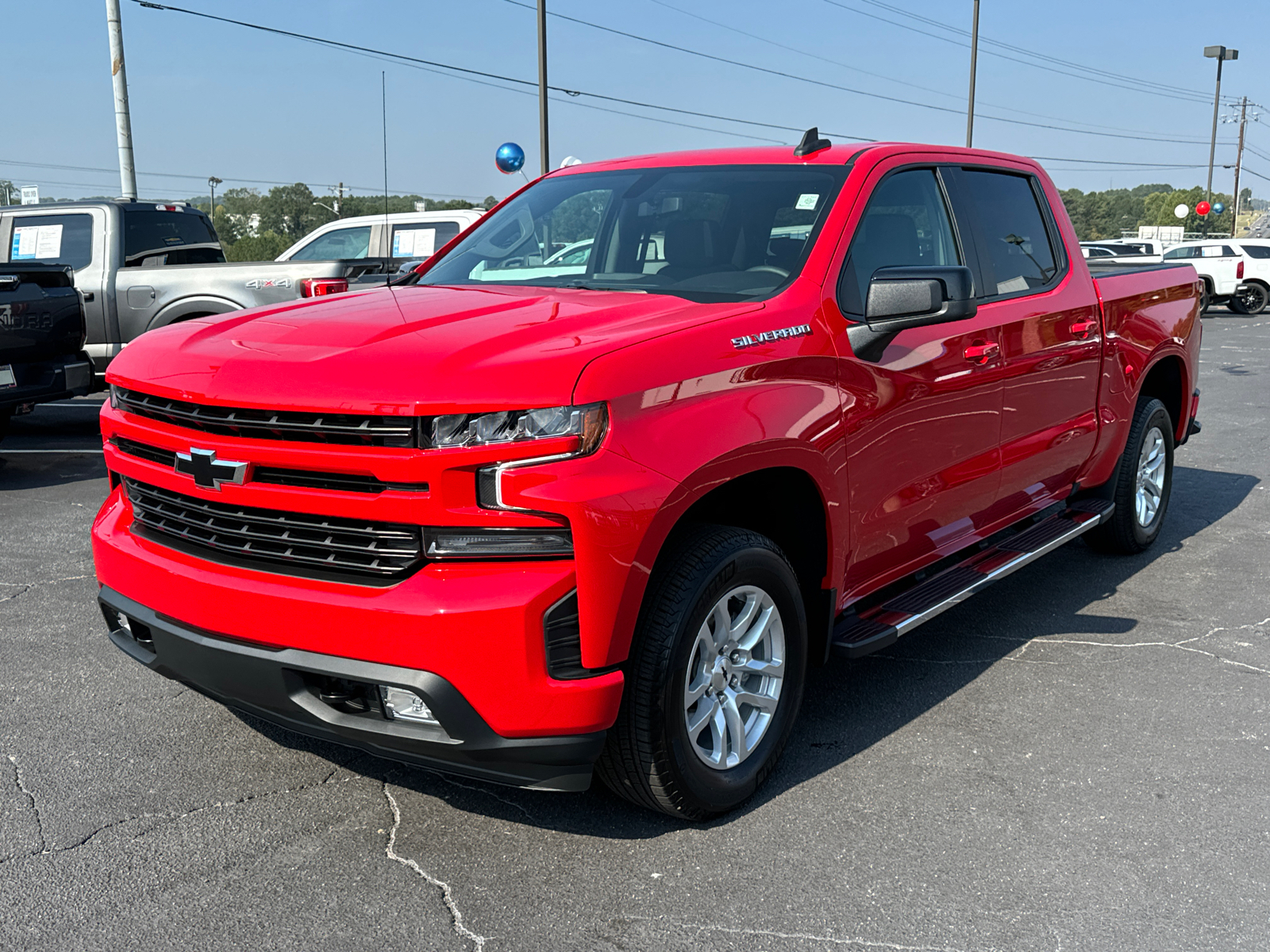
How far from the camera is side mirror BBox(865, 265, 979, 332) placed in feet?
11.4

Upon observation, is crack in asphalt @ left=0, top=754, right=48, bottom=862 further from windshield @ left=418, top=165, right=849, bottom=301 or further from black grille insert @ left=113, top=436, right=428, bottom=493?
windshield @ left=418, top=165, right=849, bottom=301

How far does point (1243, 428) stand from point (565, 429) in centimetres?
964

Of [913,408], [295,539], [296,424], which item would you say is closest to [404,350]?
[296,424]

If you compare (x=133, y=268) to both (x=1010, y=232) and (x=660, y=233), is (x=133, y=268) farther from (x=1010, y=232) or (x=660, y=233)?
(x=1010, y=232)

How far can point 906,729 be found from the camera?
12.8ft

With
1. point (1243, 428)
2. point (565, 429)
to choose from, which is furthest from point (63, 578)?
point (1243, 428)

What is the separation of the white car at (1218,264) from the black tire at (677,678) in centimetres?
2641

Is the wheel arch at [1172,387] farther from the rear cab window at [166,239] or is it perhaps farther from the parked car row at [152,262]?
the rear cab window at [166,239]

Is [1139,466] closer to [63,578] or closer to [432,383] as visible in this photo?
[432,383]

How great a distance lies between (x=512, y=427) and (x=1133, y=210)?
18038cm

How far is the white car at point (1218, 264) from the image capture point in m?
26.4

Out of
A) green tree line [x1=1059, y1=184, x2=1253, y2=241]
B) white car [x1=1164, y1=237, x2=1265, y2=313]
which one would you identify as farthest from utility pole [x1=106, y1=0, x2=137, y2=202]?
green tree line [x1=1059, y1=184, x2=1253, y2=241]

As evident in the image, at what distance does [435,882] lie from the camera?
2.93 m

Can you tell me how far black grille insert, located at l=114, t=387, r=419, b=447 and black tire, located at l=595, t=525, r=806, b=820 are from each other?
77cm
